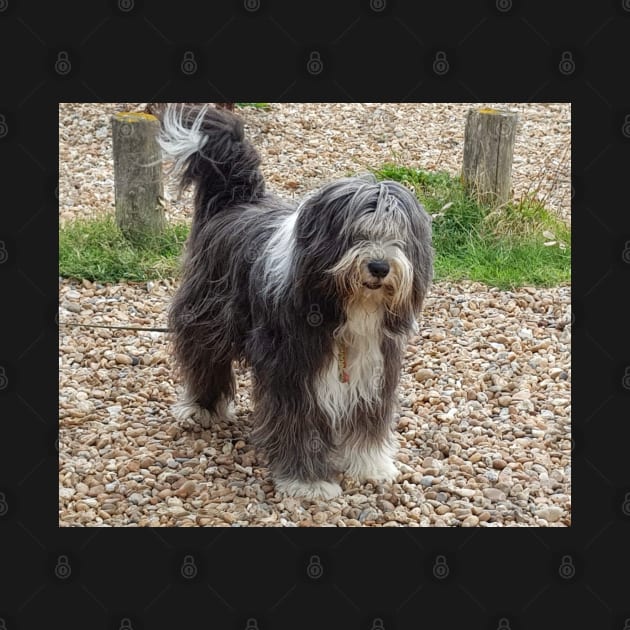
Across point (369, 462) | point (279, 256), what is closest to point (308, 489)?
point (369, 462)

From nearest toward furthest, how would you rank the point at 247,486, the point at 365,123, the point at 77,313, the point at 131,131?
the point at 247,486, the point at 77,313, the point at 131,131, the point at 365,123

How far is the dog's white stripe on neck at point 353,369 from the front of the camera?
403 cm

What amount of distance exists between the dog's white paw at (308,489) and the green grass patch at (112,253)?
3131 mm

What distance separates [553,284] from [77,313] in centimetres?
386

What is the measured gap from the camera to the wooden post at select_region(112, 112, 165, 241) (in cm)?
725

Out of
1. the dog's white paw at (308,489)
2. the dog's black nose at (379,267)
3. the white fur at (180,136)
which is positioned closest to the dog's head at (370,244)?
the dog's black nose at (379,267)

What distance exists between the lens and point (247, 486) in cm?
455

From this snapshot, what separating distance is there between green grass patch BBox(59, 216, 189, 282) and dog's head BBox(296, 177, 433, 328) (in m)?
3.52

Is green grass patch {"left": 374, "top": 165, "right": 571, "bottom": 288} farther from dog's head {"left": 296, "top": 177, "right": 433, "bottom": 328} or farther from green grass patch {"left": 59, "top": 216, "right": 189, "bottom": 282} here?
dog's head {"left": 296, "top": 177, "right": 433, "bottom": 328}

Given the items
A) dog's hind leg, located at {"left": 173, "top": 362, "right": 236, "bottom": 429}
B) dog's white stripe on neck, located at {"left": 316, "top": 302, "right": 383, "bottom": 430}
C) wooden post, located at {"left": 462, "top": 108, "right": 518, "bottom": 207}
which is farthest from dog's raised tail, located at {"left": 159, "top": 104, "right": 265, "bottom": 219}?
wooden post, located at {"left": 462, "top": 108, "right": 518, "bottom": 207}

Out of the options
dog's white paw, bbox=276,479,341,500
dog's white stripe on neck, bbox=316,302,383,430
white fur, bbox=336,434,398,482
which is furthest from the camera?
white fur, bbox=336,434,398,482

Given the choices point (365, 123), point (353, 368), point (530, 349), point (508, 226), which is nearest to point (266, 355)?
point (353, 368)

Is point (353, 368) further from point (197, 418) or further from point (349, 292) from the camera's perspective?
point (197, 418)

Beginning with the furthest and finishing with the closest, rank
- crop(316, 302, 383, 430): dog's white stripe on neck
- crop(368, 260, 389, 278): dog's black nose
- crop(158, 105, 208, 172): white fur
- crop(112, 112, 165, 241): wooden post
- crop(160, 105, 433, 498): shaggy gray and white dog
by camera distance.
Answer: crop(112, 112, 165, 241): wooden post → crop(158, 105, 208, 172): white fur → crop(316, 302, 383, 430): dog's white stripe on neck → crop(160, 105, 433, 498): shaggy gray and white dog → crop(368, 260, 389, 278): dog's black nose
